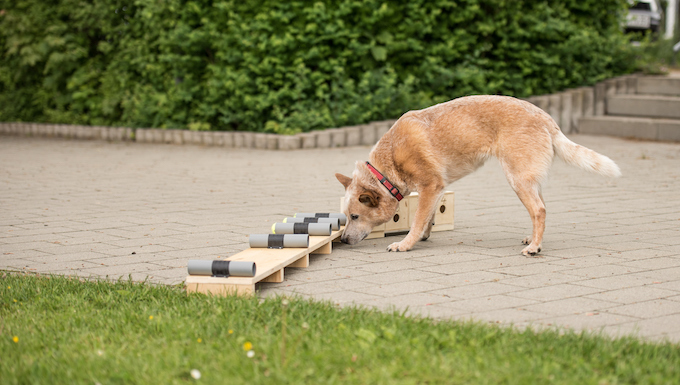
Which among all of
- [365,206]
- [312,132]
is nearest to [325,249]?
[365,206]

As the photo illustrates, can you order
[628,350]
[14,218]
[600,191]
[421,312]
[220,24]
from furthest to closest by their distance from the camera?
[220,24]
[600,191]
[14,218]
[421,312]
[628,350]

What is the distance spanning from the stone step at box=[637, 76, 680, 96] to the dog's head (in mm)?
10031

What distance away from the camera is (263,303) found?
3.80m

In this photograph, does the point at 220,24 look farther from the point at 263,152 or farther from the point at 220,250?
the point at 220,250

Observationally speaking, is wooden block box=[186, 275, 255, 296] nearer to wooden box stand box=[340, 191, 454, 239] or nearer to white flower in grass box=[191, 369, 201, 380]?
white flower in grass box=[191, 369, 201, 380]

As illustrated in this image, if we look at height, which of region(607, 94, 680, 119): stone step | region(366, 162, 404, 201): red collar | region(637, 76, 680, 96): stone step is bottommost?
region(366, 162, 404, 201): red collar

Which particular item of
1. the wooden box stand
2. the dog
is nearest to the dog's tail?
the dog

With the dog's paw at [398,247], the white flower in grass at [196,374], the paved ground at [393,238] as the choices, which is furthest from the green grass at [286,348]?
the dog's paw at [398,247]

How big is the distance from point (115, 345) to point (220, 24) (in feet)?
34.4

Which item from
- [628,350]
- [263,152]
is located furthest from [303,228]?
[263,152]

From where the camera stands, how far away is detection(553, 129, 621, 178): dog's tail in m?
5.05

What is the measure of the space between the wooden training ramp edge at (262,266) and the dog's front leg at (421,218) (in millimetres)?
509

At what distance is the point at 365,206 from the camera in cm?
545

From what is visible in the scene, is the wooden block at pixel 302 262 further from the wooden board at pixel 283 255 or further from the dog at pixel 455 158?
the dog at pixel 455 158
